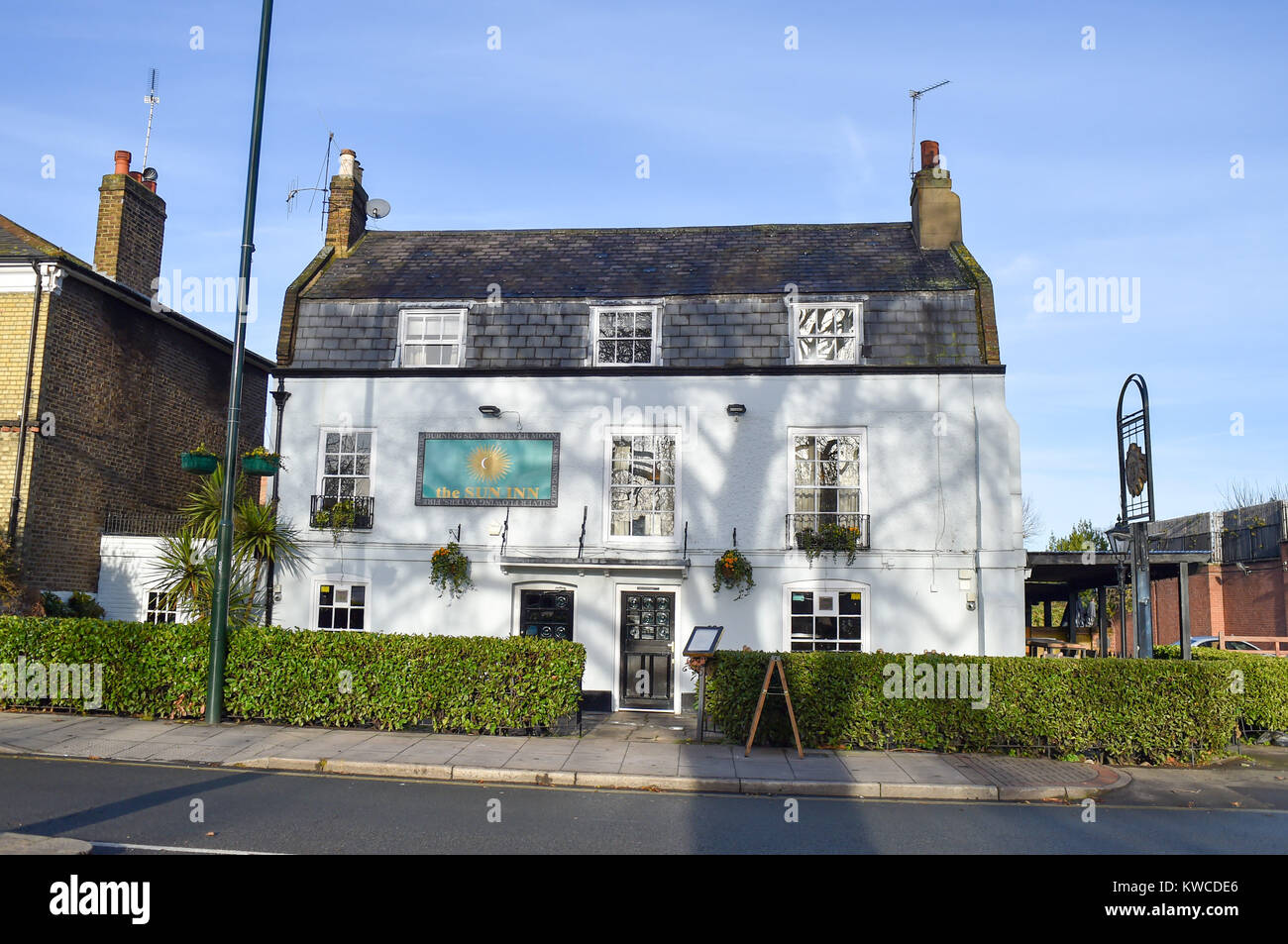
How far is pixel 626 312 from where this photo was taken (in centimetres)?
1772

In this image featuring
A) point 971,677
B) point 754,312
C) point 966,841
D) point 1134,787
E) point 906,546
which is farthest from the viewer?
point 754,312

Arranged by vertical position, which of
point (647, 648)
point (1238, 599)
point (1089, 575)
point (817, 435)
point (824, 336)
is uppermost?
point (824, 336)

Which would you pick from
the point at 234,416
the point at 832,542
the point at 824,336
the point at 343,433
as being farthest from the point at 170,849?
the point at 824,336

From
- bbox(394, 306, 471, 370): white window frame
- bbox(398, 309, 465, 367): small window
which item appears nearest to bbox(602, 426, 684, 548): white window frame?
bbox(394, 306, 471, 370): white window frame

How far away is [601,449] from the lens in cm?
1705

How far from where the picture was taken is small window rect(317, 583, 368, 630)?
A: 17.0m

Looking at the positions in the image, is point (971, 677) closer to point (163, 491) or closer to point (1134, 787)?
point (1134, 787)

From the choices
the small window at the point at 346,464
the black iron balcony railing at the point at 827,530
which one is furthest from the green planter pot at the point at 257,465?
the black iron balcony railing at the point at 827,530

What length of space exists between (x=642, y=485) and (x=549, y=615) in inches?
112

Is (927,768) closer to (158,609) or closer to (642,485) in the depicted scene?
(642,485)

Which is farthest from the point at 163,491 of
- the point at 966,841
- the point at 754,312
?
the point at 966,841

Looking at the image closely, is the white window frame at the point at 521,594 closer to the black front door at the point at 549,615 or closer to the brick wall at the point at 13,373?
the black front door at the point at 549,615

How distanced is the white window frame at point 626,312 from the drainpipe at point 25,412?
10075mm

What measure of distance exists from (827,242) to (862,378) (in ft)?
13.2
